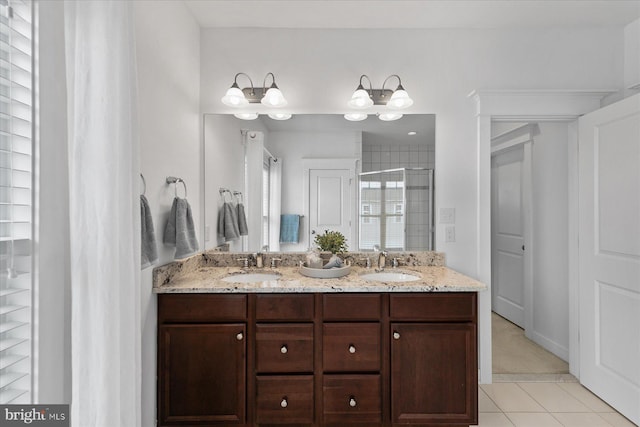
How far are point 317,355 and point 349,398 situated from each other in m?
0.29

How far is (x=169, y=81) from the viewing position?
1.94m

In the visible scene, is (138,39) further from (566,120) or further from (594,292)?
(594,292)

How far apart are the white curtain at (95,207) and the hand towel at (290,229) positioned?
4.37 ft

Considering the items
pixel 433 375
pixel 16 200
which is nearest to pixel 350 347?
pixel 433 375

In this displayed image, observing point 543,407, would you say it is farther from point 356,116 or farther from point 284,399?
point 356,116

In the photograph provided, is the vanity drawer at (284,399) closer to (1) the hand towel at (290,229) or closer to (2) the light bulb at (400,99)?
(1) the hand towel at (290,229)

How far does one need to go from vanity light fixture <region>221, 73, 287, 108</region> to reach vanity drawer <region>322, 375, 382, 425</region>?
1776mm

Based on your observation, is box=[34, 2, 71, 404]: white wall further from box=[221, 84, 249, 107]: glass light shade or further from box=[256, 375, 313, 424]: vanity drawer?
box=[221, 84, 249, 107]: glass light shade

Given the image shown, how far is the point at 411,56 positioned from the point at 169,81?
1666 millimetres

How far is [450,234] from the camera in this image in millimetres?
2420

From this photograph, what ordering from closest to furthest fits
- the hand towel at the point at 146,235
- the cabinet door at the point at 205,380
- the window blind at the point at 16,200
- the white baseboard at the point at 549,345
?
the window blind at the point at 16,200 → the hand towel at the point at 146,235 → the cabinet door at the point at 205,380 → the white baseboard at the point at 549,345

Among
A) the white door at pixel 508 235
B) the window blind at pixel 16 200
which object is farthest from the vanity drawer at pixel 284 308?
the white door at pixel 508 235

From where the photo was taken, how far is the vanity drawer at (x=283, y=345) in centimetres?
177

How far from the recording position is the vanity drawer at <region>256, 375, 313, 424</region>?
1769 mm
